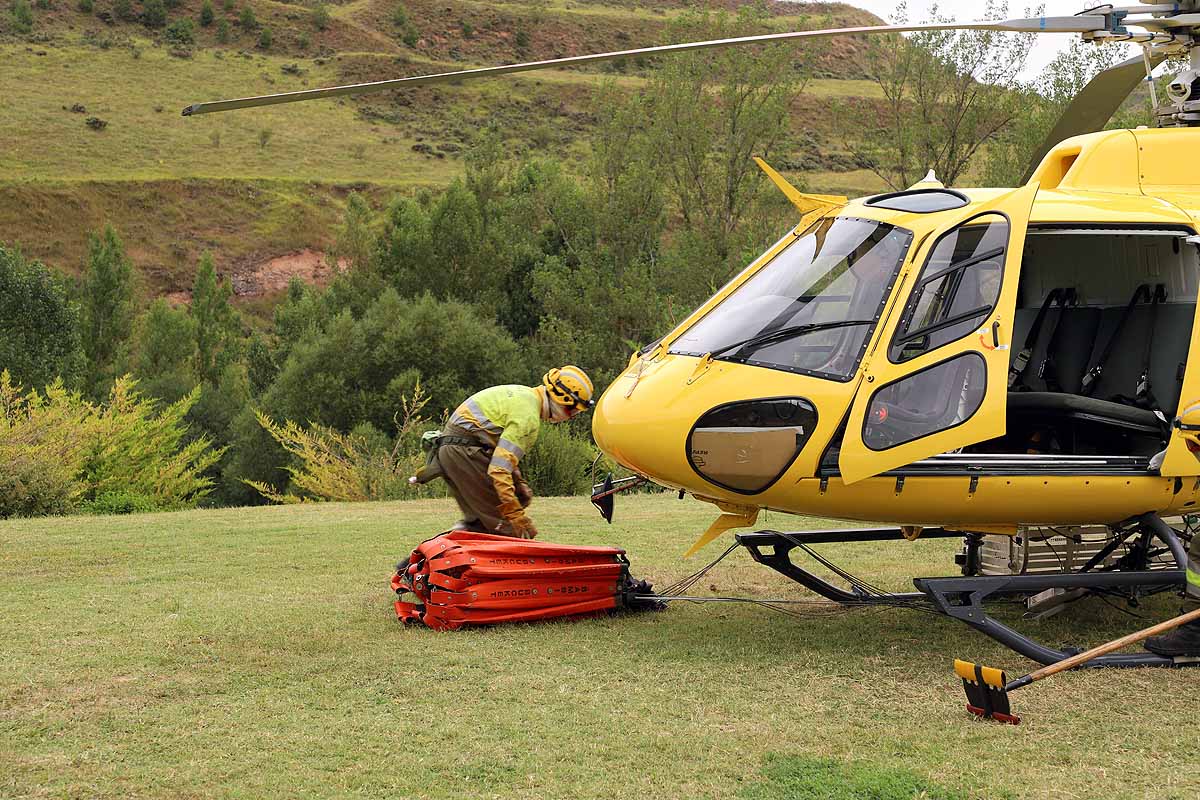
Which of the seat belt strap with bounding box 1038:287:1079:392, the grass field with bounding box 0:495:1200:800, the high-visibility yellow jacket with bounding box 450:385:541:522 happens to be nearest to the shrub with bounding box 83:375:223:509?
the grass field with bounding box 0:495:1200:800

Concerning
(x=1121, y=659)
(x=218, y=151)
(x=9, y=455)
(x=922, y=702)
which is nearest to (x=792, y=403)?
(x=922, y=702)

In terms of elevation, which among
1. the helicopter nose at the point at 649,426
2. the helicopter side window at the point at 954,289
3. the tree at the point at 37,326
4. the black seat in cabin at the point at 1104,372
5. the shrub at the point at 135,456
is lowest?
the tree at the point at 37,326

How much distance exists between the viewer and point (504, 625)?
709 cm

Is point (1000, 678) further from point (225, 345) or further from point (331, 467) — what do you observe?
point (225, 345)

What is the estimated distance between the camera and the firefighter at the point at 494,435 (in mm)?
7684

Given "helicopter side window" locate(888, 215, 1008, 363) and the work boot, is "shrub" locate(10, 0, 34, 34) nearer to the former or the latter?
"helicopter side window" locate(888, 215, 1008, 363)

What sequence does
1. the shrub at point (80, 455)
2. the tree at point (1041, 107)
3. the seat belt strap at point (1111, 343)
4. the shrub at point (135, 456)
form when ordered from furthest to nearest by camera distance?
1. the tree at point (1041, 107)
2. the shrub at point (135, 456)
3. the shrub at point (80, 455)
4. the seat belt strap at point (1111, 343)

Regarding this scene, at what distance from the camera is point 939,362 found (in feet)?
19.7

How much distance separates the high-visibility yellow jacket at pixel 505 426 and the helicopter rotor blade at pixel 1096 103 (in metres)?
3.67

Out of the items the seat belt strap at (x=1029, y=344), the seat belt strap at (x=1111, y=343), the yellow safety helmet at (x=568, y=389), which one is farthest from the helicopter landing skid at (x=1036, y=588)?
the yellow safety helmet at (x=568, y=389)

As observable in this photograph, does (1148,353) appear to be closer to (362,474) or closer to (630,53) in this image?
(630,53)

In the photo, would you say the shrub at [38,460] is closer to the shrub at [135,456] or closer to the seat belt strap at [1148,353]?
the shrub at [135,456]

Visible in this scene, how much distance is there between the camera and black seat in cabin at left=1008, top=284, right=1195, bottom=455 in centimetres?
658

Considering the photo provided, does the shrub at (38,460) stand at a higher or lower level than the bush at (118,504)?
higher
